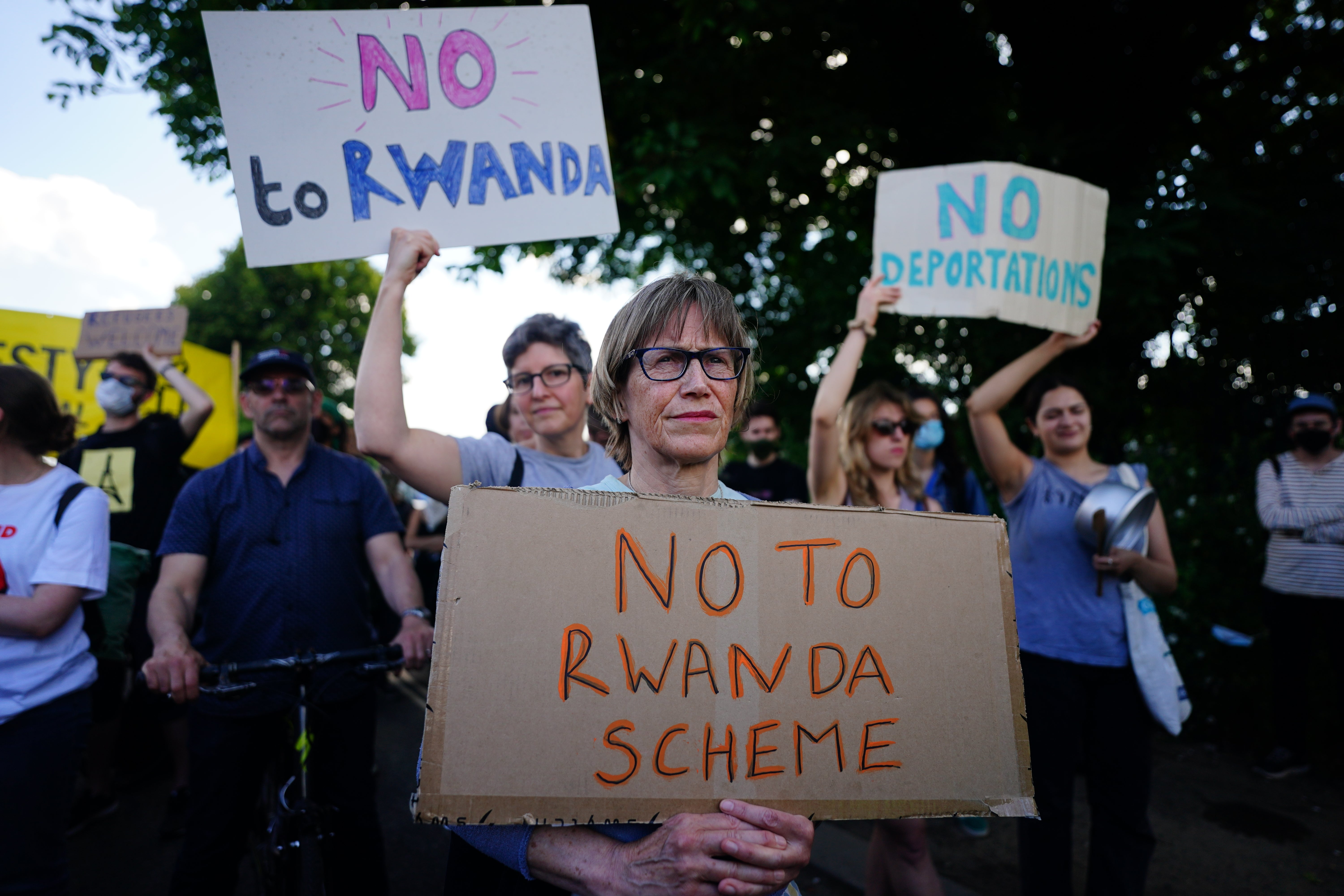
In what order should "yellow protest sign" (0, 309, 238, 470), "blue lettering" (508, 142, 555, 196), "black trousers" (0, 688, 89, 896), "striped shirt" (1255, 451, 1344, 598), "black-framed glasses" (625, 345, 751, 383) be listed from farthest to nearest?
1. "yellow protest sign" (0, 309, 238, 470)
2. "striped shirt" (1255, 451, 1344, 598)
3. "blue lettering" (508, 142, 555, 196)
4. "black trousers" (0, 688, 89, 896)
5. "black-framed glasses" (625, 345, 751, 383)

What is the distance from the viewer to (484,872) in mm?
1415

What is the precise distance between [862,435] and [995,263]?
0.91 meters

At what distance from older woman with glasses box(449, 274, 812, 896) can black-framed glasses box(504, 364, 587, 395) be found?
0.85 m

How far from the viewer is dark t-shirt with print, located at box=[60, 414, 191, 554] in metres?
4.21

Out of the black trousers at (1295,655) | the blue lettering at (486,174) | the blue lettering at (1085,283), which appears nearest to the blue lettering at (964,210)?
the blue lettering at (1085,283)

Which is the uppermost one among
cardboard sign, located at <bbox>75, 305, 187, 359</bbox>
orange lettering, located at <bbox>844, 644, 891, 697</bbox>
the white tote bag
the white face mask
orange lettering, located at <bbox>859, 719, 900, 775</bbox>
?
cardboard sign, located at <bbox>75, 305, 187, 359</bbox>

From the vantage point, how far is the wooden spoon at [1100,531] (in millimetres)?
2699

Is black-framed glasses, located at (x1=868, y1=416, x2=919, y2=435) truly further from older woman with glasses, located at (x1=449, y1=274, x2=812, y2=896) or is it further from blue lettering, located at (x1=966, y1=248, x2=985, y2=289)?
older woman with glasses, located at (x1=449, y1=274, x2=812, y2=896)

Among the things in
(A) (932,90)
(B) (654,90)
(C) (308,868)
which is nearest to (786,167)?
(B) (654,90)

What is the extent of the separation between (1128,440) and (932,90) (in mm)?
3550

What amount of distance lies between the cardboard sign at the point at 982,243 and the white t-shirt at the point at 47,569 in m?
2.91

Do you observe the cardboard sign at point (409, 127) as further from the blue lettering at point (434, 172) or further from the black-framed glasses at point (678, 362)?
the black-framed glasses at point (678, 362)

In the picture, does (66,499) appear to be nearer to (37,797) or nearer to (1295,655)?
(37,797)

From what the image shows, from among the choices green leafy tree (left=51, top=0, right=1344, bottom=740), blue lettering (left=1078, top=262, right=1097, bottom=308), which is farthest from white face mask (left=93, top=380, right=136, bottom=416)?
blue lettering (left=1078, top=262, right=1097, bottom=308)
